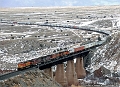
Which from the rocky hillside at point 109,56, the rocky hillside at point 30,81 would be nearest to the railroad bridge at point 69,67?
the rocky hillside at point 30,81

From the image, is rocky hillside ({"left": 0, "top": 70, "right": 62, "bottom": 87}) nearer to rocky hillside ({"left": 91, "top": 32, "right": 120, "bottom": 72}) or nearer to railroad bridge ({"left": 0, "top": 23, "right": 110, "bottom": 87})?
railroad bridge ({"left": 0, "top": 23, "right": 110, "bottom": 87})

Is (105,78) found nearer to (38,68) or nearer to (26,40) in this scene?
(38,68)

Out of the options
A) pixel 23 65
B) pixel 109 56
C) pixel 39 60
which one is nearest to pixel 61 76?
pixel 39 60

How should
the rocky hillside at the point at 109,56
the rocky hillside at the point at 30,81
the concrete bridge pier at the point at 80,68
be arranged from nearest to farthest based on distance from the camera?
the rocky hillside at the point at 30,81 < the concrete bridge pier at the point at 80,68 < the rocky hillside at the point at 109,56

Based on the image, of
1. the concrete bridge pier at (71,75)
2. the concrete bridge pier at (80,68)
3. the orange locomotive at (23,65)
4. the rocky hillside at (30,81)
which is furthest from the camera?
the concrete bridge pier at (80,68)

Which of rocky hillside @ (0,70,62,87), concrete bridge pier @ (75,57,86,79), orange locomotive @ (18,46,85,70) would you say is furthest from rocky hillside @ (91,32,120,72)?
rocky hillside @ (0,70,62,87)

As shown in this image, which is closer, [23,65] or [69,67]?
[23,65]

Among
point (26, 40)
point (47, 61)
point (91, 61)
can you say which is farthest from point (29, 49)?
point (47, 61)

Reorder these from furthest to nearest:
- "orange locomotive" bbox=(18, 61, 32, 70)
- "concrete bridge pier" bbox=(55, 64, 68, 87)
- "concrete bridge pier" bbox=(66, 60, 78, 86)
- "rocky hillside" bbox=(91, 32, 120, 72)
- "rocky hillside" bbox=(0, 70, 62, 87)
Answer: "rocky hillside" bbox=(91, 32, 120, 72) → "concrete bridge pier" bbox=(66, 60, 78, 86) → "concrete bridge pier" bbox=(55, 64, 68, 87) → "orange locomotive" bbox=(18, 61, 32, 70) → "rocky hillside" bbox=(0, 70, 62, 87)

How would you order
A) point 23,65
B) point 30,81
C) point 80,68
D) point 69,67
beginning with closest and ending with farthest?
point 30,81, point 23,65, point 69,67, point 80,68

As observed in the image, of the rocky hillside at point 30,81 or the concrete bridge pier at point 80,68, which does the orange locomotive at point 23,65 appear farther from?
the concrete bridge pier at point 80,68

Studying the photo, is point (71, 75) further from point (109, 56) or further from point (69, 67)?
point (109, 56)

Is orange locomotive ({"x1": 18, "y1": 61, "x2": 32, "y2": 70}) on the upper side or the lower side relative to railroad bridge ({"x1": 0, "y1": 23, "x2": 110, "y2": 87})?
upper
